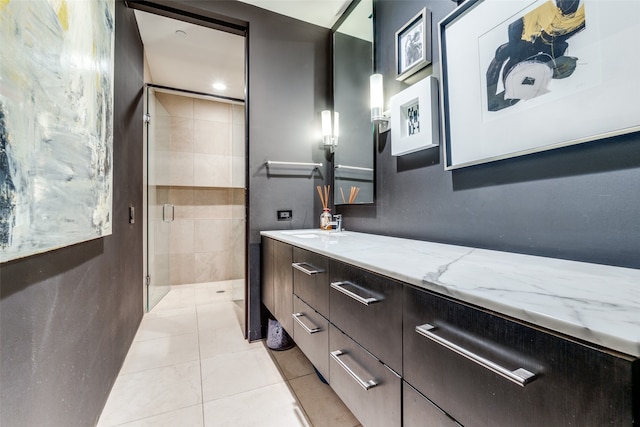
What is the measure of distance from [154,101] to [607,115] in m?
3.48

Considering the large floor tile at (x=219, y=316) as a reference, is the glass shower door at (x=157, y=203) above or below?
above

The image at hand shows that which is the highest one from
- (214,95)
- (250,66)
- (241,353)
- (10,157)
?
(214,95)

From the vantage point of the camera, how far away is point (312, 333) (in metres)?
1.19

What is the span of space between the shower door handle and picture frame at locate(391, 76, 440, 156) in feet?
9.21

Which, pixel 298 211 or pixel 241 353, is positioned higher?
pixel 298 211

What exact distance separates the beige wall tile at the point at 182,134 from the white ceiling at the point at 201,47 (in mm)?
398

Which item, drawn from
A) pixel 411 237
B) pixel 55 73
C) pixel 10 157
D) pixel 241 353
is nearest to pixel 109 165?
pixel 55 73

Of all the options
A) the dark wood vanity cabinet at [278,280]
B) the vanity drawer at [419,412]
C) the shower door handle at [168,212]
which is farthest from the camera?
the shower door handle at [168,212]

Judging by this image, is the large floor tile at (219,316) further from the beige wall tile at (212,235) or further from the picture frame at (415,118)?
the picture frame at (415,118)

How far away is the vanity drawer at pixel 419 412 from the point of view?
0.58 meters

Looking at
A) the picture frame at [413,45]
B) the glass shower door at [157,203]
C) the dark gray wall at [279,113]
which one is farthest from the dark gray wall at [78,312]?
the picture frame at [413,45]

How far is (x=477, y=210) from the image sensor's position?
1.12 m

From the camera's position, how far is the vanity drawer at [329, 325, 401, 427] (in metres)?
0.73

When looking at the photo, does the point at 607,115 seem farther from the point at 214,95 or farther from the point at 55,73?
the point at 214,95
